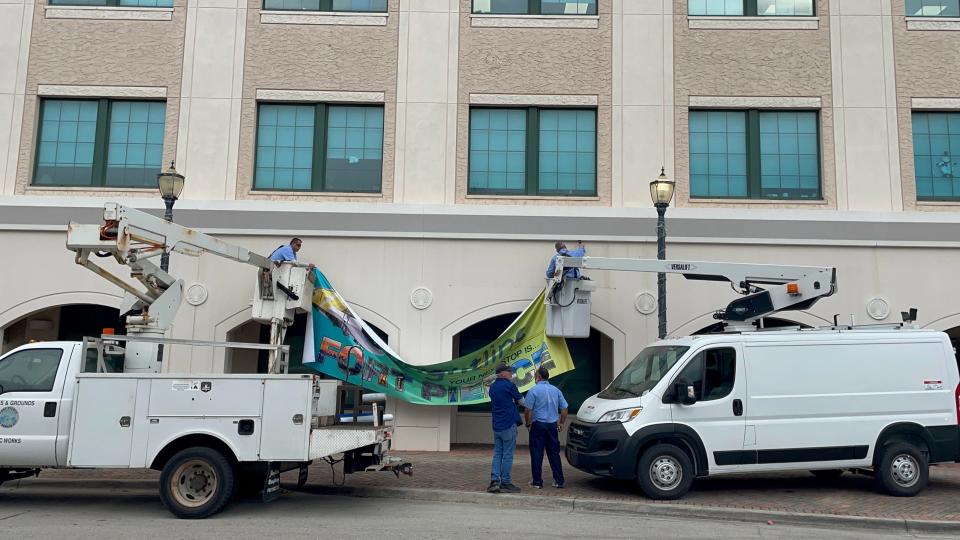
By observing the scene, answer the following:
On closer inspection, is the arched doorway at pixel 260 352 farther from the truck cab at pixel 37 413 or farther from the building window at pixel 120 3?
the building window at pixel 120 3

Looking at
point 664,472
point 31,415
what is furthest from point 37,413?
point 664,472

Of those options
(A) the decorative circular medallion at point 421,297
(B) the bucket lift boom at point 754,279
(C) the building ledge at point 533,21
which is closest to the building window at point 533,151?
(C) the building ledge at point 533,21

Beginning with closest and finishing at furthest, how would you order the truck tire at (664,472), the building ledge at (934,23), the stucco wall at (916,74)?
the truck tire at (664,472) < the stucco wall at (916,74) < the building ledge at (934,23)

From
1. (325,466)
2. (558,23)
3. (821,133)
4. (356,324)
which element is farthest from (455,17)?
(325,466)

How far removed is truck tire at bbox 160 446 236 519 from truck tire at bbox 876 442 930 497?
8045 mm

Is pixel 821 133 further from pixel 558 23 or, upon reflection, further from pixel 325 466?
pixel 325 466

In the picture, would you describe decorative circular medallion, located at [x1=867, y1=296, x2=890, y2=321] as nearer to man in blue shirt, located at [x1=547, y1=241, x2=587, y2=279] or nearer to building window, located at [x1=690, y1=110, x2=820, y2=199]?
building window, located at [x1=690, y1=110, x2=820, y2=199]

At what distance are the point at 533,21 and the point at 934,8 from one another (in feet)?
25.1

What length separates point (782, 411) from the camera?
9.85 meters

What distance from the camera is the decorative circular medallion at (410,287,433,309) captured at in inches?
555

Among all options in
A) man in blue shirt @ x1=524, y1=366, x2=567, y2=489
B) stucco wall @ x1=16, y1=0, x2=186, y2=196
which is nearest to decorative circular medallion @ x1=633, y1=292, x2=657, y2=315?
man in blue shirt @ x1=524, y1=366, x2=567, y2=489

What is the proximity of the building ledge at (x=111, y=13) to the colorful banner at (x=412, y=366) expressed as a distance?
20.0 ft

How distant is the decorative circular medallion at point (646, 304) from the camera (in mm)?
14000

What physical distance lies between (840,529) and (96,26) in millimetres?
14873
